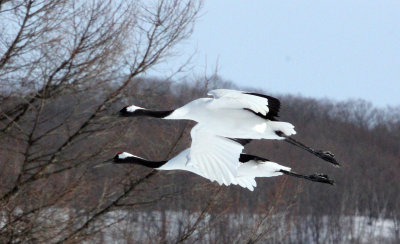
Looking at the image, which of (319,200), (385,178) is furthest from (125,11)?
(385,178)

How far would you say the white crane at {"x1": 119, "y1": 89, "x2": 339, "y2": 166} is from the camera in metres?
8.14

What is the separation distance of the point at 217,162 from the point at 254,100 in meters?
0.65

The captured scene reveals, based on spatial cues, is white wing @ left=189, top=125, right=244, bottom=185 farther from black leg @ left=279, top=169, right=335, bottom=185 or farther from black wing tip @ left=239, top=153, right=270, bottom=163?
black leg @ left=279, top=169, right=335, bottom=185

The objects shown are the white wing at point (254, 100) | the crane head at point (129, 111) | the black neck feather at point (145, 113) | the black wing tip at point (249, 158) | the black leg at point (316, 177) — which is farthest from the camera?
the black wing tip at point (249, 158)

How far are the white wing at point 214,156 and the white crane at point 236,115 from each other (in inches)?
4.8

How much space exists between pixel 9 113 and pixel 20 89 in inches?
22.4

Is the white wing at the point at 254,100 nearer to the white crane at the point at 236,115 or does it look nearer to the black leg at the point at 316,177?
the white crane at the point at 236,115

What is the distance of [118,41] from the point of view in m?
11.0

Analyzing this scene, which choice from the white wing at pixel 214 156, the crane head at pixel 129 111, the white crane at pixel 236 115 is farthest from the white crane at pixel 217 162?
the crane head at pixel 129 111

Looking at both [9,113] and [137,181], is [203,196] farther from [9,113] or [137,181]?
[9,113]

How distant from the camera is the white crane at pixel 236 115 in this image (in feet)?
26.7

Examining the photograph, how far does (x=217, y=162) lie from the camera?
8.26 m

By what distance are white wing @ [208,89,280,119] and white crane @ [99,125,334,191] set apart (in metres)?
0.41

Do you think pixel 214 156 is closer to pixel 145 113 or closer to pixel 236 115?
pixel 236 115
